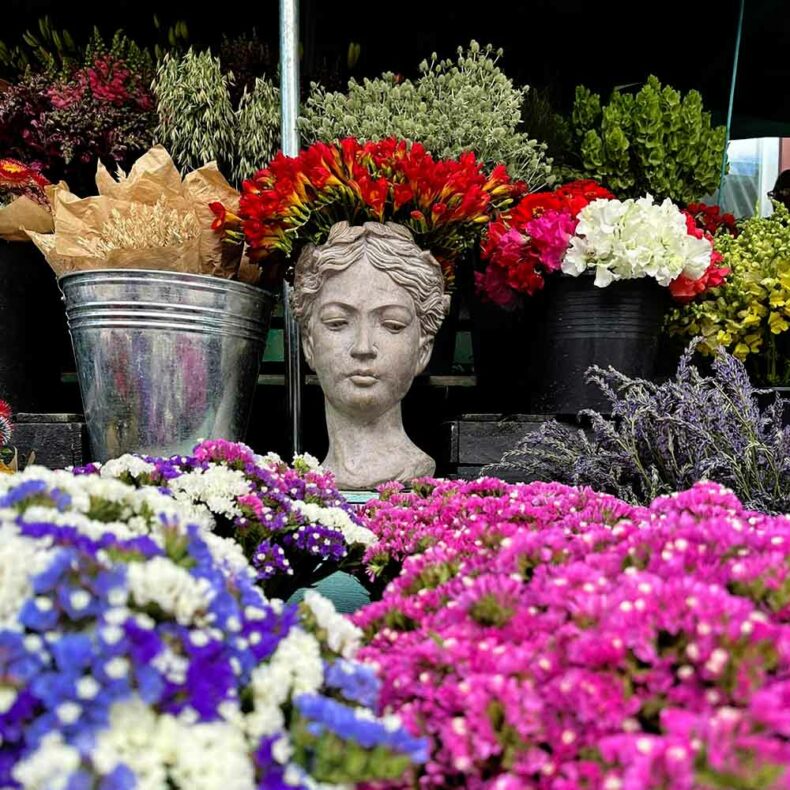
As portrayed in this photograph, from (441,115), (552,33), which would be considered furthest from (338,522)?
(552,33)

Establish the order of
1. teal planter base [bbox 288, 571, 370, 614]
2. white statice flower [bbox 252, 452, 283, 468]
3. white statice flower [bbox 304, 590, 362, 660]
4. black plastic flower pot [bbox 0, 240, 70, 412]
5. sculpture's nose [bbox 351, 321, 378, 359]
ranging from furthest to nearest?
black plastic flower pot [bbox 0, 240, 70, 412], sculpture's nose [bbox 351, 321, 378, 359], teal planter base [bbox 288, 571, 370, 614], white statice flower [bbox 252, 452, 283, 468], white statice flower [bbox 304, 590, 362, 660]

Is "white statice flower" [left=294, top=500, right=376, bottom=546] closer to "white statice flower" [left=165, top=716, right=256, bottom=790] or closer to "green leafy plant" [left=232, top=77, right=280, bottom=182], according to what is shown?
"white statice flower" [left=165, top=716, right=256, bottom=790]

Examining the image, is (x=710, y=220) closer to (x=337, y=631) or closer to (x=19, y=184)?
(x=19, y=184)

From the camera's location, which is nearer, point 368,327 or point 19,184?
point 368,327

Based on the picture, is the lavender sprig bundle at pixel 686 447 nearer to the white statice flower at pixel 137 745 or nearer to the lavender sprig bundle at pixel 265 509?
the lavender sprig bundle at pixel 265 509

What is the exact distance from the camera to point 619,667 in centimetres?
72

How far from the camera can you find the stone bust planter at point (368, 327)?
2275 millimetres

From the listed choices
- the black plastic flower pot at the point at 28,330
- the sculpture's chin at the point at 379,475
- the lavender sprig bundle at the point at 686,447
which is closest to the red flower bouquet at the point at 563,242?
the lavender sprig bundle at the point at 686,447

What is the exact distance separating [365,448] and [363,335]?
1.18 feet

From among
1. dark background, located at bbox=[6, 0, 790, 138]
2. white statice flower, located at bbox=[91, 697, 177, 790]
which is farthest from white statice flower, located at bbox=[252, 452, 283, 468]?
dark background, located at bbox=[6, 0, 790, 138]

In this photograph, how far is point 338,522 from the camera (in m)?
1.48

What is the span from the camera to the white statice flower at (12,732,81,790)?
58cm

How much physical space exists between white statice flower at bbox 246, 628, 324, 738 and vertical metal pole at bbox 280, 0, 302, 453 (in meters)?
1.85

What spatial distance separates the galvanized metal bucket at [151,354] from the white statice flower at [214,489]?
0.90 m
